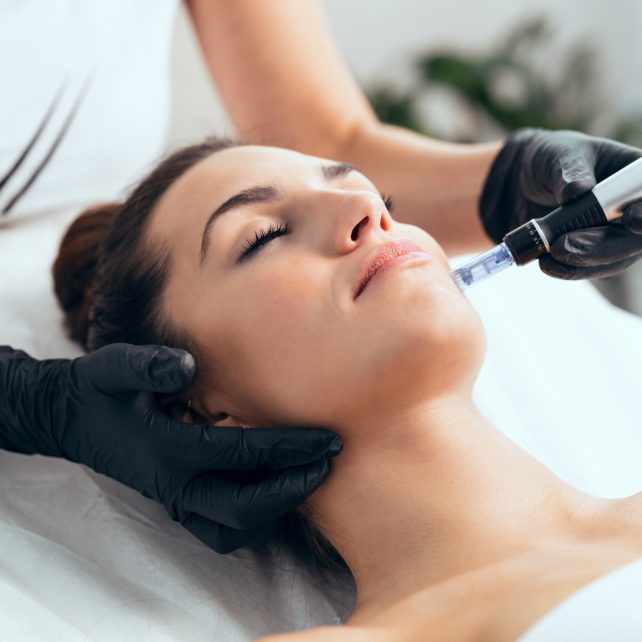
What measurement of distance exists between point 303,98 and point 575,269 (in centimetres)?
82

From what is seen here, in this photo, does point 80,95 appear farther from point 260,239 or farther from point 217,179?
point 260,239

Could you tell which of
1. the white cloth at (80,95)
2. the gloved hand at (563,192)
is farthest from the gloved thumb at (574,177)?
the white cloth at (80,95)

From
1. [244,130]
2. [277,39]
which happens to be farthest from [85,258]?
[277,39]

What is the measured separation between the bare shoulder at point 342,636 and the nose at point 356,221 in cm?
43

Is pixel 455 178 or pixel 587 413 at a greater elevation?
pixel 455 178

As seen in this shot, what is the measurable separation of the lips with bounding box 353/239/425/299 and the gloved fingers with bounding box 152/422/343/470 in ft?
0.57

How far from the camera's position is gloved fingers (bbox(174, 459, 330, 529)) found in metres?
1.06

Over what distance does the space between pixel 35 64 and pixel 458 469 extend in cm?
104

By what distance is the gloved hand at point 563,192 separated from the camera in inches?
43.3

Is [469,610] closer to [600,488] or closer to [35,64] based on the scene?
[600,488]

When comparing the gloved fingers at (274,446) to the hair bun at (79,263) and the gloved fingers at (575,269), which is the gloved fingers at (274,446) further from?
the hair bun at (79,263)

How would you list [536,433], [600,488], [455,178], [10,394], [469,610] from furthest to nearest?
[455,178]
[536,433]
[600,488]
[10,394]
[469,610]

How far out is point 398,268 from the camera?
106 cm

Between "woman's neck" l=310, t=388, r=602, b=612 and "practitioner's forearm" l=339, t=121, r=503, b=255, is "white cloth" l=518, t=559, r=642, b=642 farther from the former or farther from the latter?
"practitioner's forearm" l=339, t=121, r=503, b=255
